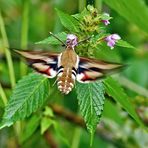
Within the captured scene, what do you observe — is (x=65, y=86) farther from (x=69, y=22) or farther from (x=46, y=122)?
(x=46, y=122)

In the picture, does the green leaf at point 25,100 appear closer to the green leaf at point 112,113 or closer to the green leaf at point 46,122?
the green leaf at point 46,122

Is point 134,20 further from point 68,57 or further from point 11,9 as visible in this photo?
point 11,9

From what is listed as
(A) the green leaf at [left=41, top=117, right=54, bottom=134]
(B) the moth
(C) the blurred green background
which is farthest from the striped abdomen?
(A) the green leaf at [left=41, top=117, right=54, bottom=134]

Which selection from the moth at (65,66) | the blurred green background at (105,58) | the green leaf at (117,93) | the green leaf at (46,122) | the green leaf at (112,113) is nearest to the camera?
the moth at (65,66)

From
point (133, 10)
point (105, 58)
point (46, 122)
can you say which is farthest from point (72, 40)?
point (105, 58)

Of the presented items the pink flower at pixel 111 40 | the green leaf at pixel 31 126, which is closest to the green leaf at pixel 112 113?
the green leaf at pixel 31 126
